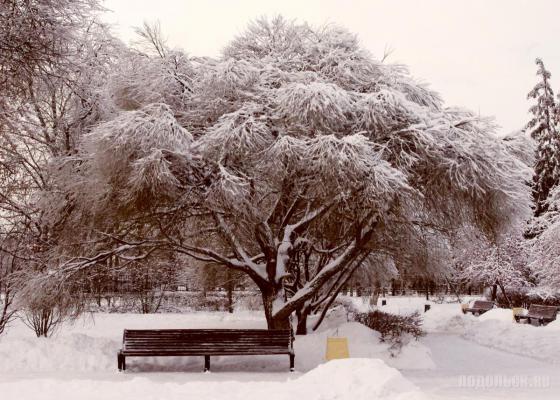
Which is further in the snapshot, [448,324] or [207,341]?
[448,324]

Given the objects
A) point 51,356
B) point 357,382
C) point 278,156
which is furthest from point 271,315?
point 357,382

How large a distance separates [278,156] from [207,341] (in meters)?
3.95

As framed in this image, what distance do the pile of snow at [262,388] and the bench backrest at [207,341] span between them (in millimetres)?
2292

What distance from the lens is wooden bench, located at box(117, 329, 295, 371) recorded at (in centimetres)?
1224

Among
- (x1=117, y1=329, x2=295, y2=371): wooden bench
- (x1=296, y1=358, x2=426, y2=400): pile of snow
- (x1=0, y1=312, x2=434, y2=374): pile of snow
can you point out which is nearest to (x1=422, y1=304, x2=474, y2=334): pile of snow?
(x1=0, y1=312, x2=434, y2=374): pile of snow

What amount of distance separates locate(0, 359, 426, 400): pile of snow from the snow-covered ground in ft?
0.05

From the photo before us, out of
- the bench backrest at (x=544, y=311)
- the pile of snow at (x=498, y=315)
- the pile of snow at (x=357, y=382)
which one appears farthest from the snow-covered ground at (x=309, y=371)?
the pile of snow at (x=498, y=315)

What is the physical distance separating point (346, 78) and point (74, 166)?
7.18 meters

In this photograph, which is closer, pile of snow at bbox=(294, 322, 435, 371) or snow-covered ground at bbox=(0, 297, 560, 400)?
snow-covered ground at bbox=(0, 297, 560, 400)

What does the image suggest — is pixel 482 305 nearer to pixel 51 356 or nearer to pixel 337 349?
pixel 337 349

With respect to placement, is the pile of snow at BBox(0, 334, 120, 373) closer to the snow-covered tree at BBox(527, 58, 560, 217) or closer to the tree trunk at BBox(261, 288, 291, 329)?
the tree trunk at BBox(261, 288, 291, 329)

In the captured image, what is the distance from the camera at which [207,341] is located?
12.5m

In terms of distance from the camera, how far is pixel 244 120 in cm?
1354

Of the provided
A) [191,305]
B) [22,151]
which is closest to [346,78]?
[22,151]
